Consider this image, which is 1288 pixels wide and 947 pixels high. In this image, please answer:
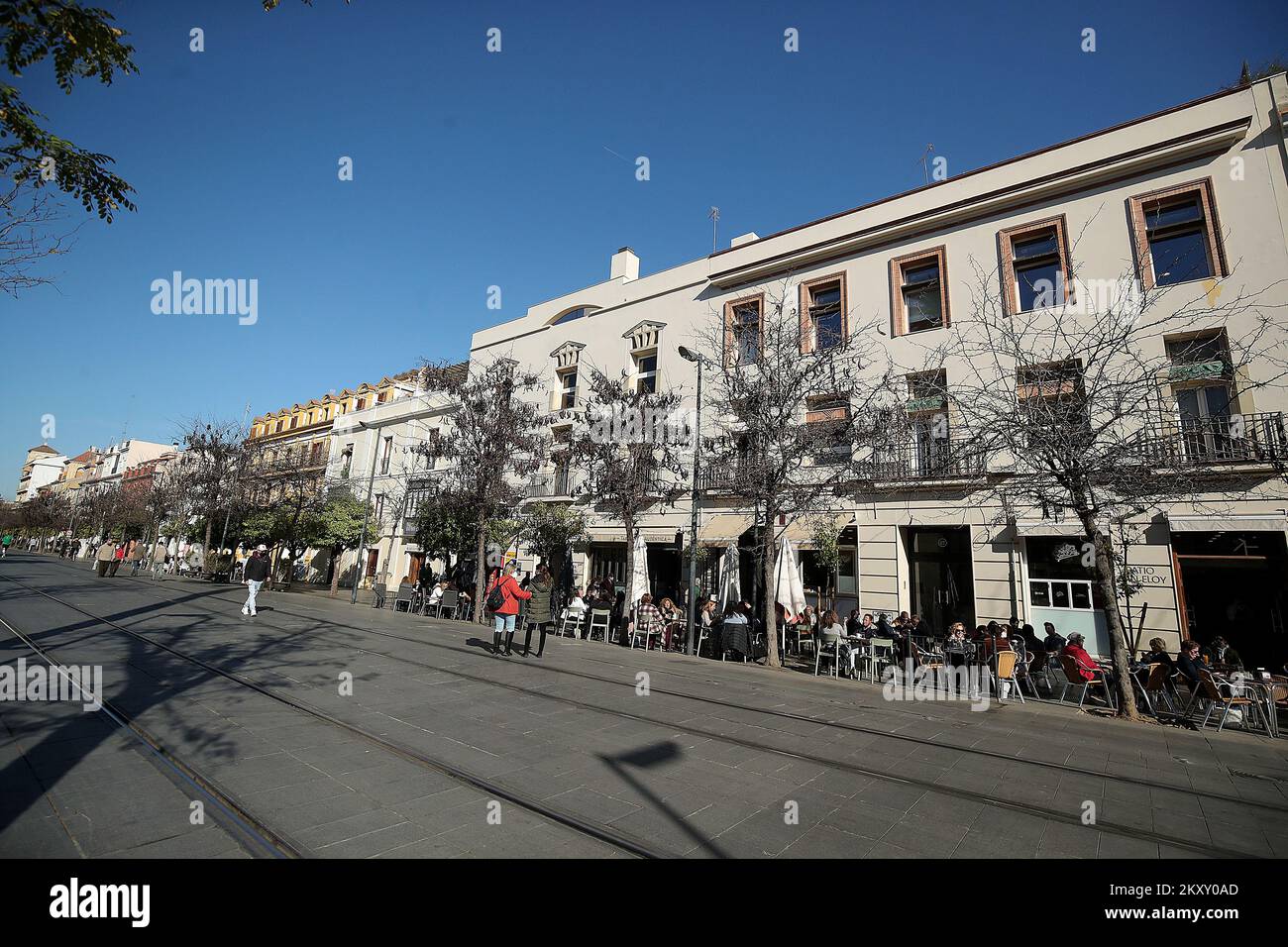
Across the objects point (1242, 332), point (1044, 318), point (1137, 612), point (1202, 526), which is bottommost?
point (1137, 612)

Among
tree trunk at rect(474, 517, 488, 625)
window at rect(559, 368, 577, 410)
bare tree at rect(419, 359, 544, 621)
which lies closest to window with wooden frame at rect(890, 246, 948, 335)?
bare tree at rect(419, 359, 544, 621)

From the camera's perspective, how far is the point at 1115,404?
970 centimetres

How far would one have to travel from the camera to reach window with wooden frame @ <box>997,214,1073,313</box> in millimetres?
14797

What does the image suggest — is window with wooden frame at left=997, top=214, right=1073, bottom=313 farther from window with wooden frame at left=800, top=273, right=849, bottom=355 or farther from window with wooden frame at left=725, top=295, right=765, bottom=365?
window with wooden frame at left=725, top=295, right=765, bottom=365

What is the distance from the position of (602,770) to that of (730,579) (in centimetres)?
1078

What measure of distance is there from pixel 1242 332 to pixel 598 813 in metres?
16.6

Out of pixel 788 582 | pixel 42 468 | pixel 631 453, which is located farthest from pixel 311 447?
pixel 42 468

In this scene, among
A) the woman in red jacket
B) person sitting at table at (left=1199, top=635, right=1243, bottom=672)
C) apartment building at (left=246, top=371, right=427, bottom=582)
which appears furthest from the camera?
apartment building at (left=246, top=371, right=427, bottom=582)

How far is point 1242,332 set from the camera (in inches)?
479

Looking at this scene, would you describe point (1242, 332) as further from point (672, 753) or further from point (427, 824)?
point (427, 824)

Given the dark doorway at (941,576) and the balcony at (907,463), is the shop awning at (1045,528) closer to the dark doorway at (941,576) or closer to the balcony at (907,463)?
the dark doorway at (941,576)

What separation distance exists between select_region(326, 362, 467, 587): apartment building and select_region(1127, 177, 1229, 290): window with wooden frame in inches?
1041

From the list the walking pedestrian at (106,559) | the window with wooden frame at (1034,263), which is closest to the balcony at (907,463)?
the window with wooden frame at (1034,263)
